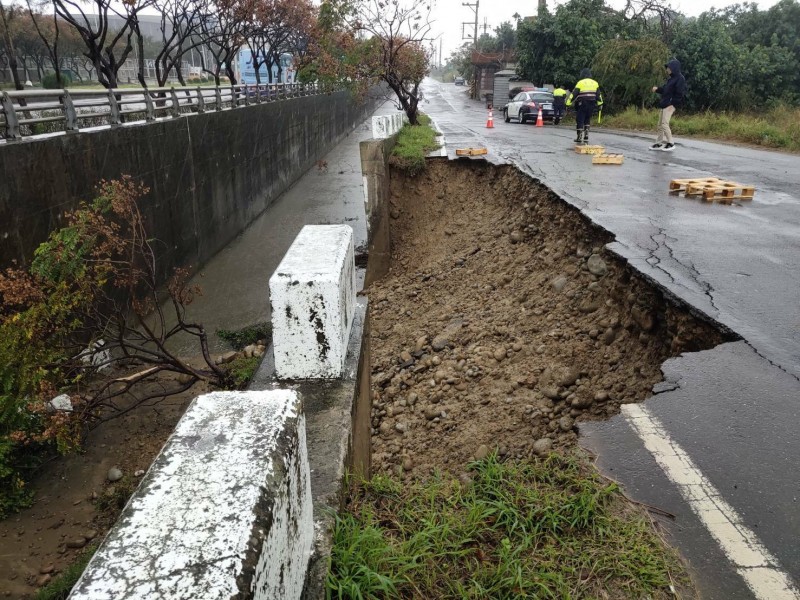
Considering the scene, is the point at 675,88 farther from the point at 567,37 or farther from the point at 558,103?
the point at 567,37

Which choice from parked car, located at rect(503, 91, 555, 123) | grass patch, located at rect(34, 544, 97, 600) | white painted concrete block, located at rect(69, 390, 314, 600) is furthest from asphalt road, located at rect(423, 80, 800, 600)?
parked car, located at rect(503, 91, 555, 123)

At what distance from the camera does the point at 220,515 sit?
1416 millimetres

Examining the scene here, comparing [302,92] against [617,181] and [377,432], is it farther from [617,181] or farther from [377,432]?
[377,432]

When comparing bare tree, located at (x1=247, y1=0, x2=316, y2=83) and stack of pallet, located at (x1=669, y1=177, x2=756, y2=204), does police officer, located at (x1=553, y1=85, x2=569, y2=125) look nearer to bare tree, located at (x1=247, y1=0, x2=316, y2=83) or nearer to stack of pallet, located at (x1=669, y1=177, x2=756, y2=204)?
bare tree, located at (x1=247, y1=0, x2=316, y2=83)

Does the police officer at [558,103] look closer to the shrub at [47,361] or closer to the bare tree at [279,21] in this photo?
the bare tree at [279,21]

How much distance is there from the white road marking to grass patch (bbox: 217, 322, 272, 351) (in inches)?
306

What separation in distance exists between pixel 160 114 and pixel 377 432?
9.80 m

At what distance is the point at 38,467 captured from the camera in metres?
6.69

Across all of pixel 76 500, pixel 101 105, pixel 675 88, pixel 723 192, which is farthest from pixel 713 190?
pixel 101 105

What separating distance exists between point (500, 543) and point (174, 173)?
11440 millimetres

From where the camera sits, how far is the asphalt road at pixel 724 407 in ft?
8.17

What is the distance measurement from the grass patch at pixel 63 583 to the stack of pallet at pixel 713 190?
8.26 metres

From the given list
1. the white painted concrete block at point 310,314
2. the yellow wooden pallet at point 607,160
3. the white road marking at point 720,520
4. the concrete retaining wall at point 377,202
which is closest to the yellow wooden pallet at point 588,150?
the yellow wooden pallet at point 607,160

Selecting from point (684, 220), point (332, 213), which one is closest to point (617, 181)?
point (684, 220)
